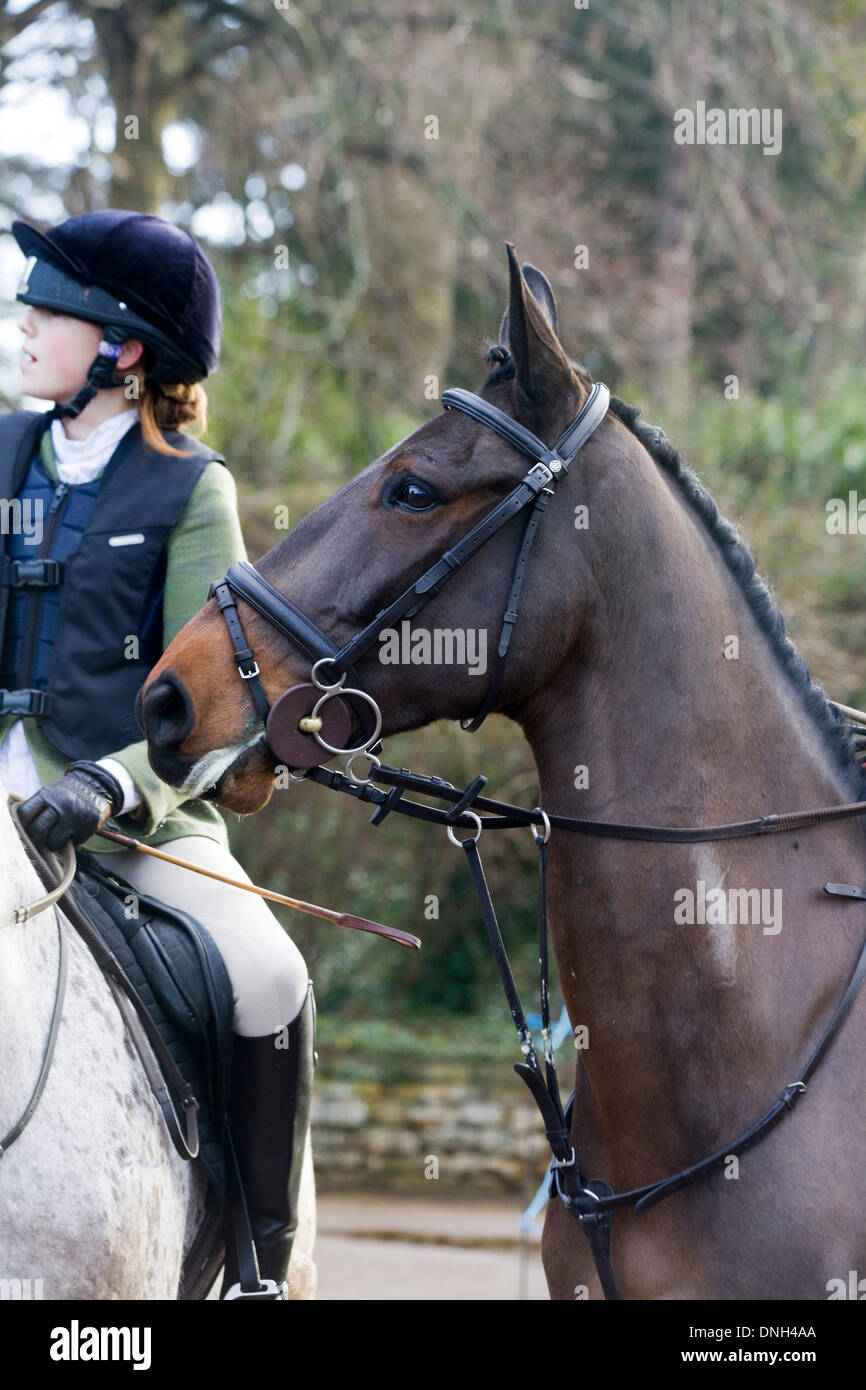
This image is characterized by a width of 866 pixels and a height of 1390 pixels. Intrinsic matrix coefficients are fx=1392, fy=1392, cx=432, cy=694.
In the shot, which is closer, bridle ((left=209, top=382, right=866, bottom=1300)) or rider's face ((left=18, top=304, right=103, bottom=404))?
bridle ((left=209, top=382, right=866, bottom=1300))

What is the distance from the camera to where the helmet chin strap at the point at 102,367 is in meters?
3.22

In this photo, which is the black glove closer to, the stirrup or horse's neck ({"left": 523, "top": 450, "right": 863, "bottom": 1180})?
horse's neck ({"left": 523, "top": 450, "right": 863, "bottom": 1180})

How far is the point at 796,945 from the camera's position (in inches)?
102

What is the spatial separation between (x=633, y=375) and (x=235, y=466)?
10.8ft

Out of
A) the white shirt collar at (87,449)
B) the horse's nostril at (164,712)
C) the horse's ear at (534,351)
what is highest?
the white shirt collar at (87,449)

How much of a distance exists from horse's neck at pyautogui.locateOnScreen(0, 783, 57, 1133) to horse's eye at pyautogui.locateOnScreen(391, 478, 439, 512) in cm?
92

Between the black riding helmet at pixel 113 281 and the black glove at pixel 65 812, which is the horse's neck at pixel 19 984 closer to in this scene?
the black glove at pixel 65 812

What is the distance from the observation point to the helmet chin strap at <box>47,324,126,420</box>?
3217 millimetres

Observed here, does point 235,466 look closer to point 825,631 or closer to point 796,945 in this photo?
point 825,631

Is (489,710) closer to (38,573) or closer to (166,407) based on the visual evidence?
(38,573)

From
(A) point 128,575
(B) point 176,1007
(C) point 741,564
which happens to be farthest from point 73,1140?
(C) point 741,564

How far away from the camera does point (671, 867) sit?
2539mm

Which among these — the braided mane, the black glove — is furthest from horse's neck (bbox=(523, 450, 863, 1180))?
the black glove

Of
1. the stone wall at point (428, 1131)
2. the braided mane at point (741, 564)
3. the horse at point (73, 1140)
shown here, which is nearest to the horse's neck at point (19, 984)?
the horse at point (73, 1140)
